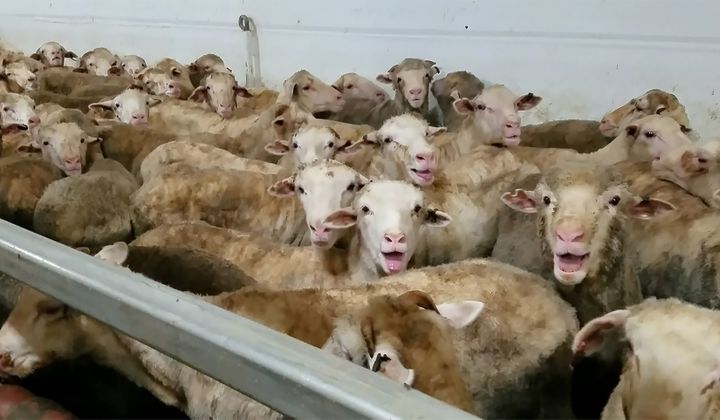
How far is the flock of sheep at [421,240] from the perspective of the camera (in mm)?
2205

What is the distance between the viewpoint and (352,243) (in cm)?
357

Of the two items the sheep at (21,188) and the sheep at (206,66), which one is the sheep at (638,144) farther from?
the sheep at (206,66)

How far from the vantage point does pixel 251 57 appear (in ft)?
24.3

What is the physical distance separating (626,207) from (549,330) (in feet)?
2.06

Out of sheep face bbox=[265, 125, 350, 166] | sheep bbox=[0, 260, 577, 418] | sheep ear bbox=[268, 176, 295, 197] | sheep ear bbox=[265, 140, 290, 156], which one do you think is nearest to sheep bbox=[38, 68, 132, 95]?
sheep ear bbox=[265, 140, 290, 156]

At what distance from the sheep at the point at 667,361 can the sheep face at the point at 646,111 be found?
8.63 feet

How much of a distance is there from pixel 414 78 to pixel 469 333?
3.37 metres

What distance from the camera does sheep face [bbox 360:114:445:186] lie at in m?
4.03

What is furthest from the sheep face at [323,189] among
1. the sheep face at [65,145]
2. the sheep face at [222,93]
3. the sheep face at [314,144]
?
the sheep face at [222,93]

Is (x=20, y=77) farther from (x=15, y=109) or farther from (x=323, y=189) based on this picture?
(x=323, y=189)

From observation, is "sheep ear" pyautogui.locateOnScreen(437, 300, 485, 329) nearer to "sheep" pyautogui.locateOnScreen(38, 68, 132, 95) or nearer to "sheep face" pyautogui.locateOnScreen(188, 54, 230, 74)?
"sheep face" pyautogui.locateOnScreen(188, 54, 230, 74)

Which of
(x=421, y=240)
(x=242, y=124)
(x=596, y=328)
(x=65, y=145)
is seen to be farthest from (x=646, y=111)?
(x=65, y=145)

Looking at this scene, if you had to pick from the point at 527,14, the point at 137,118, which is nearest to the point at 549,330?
the point at 527,14

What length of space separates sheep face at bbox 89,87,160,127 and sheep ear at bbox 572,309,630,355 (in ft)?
14.4
